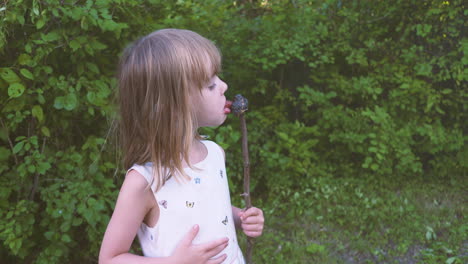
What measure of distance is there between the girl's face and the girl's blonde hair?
0.9 inches

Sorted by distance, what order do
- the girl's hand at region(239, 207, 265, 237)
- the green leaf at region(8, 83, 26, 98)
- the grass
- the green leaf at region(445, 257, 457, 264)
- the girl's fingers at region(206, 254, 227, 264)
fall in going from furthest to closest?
the grass
the green leaf at region(445, 257, 457, 264)
the green leaf at region(8, 83, 26, 98)
the girl's hand at region(239, 207, 265, 237)
the girl's fingers at region(206, 254, 227, 264)

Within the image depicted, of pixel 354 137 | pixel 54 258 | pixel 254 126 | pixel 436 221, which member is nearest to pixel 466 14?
pixel 354 137

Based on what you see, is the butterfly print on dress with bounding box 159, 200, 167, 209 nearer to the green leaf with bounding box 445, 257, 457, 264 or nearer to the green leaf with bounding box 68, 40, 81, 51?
the green leaf with bounding box 68, 40, 81, 51

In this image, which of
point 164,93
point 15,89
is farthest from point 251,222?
point 15,89

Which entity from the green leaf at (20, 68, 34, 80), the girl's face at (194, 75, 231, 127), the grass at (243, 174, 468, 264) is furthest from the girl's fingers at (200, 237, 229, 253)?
the grass at (243, 174, 468, 264)

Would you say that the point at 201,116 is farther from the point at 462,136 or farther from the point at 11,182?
the point at 462,136

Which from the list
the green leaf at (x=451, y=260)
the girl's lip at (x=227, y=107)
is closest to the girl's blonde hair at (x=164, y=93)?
the girl's lip at (x=227, y=107)

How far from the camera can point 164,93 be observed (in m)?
1.41

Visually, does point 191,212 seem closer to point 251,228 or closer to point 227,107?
point 251,228

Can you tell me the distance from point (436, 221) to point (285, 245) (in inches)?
59.0

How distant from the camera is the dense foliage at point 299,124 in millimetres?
2408

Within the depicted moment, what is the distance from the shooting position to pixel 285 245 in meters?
3.52

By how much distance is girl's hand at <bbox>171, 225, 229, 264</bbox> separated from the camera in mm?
1366

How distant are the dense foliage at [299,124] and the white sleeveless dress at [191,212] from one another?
109 cm
